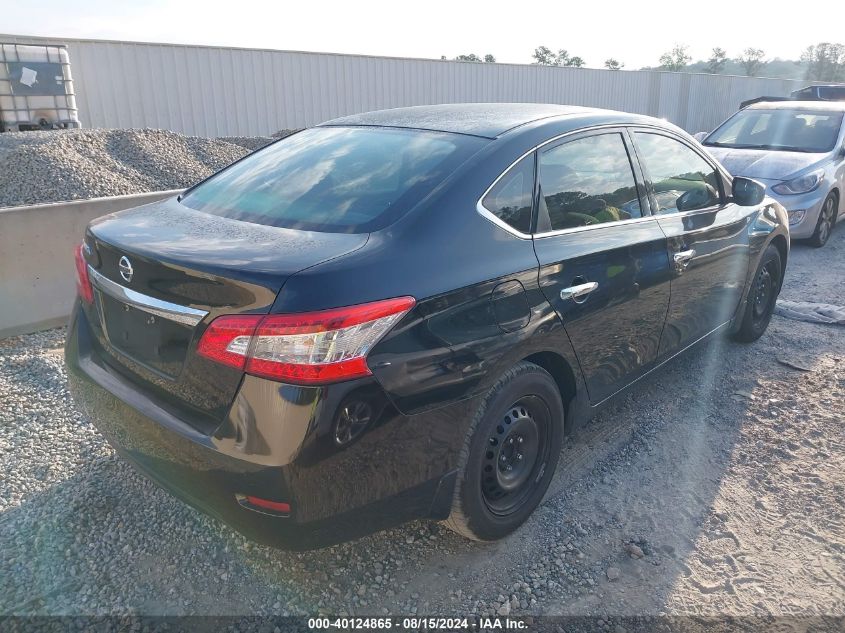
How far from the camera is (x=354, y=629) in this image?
7.82ft

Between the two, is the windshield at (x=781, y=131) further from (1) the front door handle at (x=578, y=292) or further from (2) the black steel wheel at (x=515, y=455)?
(2) the black steel wheel at (x=515, y=455)

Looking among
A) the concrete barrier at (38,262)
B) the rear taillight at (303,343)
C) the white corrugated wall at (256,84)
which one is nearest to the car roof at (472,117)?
the rear taillight at (303,343)

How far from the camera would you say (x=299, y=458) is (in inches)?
79.0

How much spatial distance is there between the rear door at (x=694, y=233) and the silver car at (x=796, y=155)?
13.6ft

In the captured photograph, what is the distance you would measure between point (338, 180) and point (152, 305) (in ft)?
3.12

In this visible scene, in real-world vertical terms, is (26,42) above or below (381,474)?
above

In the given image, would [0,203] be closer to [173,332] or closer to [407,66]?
[173,332]

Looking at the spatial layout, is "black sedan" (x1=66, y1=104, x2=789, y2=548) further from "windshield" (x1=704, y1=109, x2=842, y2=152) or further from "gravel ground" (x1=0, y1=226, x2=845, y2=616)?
"windshield" (x1=704, y1=109, x2=842, y2=152)

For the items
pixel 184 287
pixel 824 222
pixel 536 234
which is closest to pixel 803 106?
pixel 824 222

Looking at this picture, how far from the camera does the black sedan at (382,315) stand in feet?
6.68

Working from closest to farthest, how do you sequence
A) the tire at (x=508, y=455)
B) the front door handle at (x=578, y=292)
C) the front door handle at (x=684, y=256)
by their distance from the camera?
the tire at (x=508, y=455)
the front door handle at (x=578, y=292)
the front door handle at (x=684, y=256)

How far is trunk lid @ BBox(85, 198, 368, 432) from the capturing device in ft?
6.83

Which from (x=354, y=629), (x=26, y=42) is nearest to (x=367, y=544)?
(x=354, y=629)

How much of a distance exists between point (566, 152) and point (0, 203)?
20.6 feet
